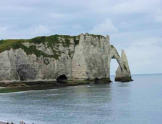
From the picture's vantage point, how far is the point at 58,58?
118562 millimetres

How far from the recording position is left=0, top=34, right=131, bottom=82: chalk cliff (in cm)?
10681

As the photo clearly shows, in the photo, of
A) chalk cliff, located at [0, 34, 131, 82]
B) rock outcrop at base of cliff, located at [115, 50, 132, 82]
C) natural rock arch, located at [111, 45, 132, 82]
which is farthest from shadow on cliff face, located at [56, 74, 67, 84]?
rock outcrop at base of cliff, located at [115, 50, 132, 82]

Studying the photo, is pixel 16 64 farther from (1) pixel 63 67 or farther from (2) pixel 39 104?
(2) pixel 39 104

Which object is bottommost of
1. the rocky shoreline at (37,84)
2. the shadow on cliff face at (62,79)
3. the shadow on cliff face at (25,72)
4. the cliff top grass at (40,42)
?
the rocky shoreline at (37,84)

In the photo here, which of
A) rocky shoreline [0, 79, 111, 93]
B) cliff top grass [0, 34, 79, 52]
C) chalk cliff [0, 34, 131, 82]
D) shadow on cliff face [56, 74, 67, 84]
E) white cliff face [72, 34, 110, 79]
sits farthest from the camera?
white cliff face [72, 34, 110, 79]

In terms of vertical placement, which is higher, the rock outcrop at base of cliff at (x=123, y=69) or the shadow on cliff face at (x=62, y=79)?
the rock outcrop at base of cliff at (x=123, y=69)

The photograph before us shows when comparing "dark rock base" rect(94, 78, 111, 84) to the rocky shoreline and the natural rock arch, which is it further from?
the natural rock arch

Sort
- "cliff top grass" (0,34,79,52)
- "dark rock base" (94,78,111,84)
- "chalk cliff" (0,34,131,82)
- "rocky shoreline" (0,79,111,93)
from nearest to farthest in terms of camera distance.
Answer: "rocky shoreline" (0,79,111,93) → "chalk cliff" (0,34,131,82) → "cliff top grass" (0,34,79,52) → "dark rock base" (94,78,111,84)

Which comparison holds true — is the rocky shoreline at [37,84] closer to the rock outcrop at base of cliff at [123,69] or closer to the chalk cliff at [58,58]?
the chalk cliff at [58,58]

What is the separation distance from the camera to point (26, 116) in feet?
155

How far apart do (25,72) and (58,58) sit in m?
14.6

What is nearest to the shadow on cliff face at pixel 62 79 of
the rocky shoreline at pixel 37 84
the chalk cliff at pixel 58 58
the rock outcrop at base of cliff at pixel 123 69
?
the rocky shoreline at pixel 37 84

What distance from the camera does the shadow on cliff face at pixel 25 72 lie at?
107912mm

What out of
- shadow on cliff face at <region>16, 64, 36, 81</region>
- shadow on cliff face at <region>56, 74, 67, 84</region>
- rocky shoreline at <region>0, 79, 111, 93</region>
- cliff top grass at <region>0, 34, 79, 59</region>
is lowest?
rocky shoreline at <region>0, 79, 111, 93</region>
